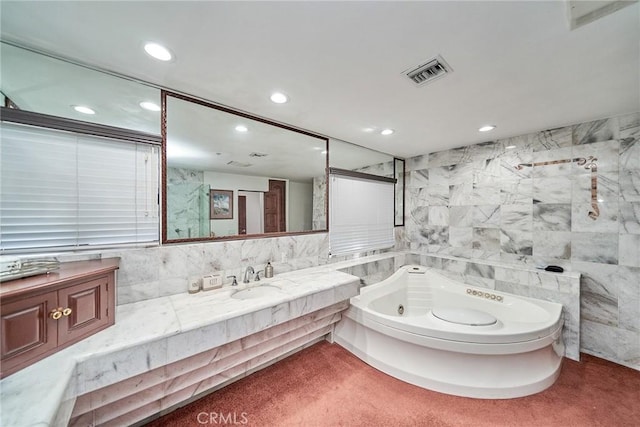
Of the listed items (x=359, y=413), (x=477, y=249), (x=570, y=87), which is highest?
(x=570, y=87)

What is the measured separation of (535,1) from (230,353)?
264cm

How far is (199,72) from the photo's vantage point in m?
1.54

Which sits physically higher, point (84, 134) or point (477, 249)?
point (84, 134)

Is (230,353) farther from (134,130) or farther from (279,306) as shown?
(134,130)

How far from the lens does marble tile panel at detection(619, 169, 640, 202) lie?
6.91ft

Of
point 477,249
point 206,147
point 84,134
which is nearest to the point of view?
point 84,134

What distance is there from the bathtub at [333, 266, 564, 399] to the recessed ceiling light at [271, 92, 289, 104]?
6.79 feet

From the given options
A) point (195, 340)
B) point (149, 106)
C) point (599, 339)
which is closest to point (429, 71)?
point (149, 106)

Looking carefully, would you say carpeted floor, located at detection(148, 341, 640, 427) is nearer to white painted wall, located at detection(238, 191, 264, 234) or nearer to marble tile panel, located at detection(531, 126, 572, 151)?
white painted wall, located at detection(238, 191, 264, 234)

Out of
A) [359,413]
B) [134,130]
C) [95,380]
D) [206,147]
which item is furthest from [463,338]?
[134,130]

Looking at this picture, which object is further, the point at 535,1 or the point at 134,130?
the point at 134,130

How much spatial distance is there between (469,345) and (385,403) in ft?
2.66

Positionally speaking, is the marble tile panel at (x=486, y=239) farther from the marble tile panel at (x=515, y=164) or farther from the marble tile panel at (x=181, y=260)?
the marble tile panel at (x=181, y=260)

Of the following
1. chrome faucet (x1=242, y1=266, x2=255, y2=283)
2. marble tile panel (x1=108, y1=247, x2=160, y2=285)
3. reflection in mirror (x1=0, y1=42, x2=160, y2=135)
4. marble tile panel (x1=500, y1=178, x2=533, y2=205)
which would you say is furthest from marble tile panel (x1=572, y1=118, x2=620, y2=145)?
marble tile panel (x1=108, y1=247, x2=160, y2=285)
